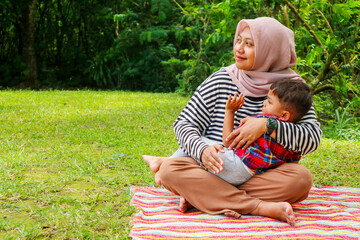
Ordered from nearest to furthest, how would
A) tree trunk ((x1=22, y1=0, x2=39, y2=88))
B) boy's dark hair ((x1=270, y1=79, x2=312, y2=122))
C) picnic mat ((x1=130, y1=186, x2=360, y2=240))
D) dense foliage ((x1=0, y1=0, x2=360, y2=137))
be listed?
picnic mat ((x1=130, y1=186, x2=360, y2=240)) < boy's dark hair ((x1=270, y1=79, x2=312, y2=122)) < dense foliage ((x1=0, y1=0, x2=360, y2=137)) < tree trunk ((x1=22, y1=0, x2=39, y2=88))

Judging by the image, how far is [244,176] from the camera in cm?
262

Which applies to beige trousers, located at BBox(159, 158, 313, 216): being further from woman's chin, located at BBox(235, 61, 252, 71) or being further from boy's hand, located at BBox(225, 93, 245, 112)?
woman's chin, located at BBox(235, 61, 252, 71)

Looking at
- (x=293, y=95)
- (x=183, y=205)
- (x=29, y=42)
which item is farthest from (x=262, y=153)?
(x=29, y=42)

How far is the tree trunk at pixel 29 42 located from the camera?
11055 millimetres

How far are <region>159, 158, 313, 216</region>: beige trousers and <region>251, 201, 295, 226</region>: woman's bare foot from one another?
41 millimetres

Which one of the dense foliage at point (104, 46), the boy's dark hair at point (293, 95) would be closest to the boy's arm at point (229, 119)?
the boy's dark hair at point (293, 95)

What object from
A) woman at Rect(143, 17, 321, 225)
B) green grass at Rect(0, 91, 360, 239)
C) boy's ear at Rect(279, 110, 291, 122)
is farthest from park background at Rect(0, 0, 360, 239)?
boy's ear at Rect(279, 110, 291, 122)

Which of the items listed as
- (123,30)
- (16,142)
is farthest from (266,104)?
(123,30)

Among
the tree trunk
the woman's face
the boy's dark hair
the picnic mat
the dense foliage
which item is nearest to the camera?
the picnic mat

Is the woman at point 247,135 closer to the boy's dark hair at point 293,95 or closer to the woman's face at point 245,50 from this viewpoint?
the woman's face at point 245,50

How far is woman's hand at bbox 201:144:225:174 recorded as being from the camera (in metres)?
2.46

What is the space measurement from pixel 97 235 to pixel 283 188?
1187mm

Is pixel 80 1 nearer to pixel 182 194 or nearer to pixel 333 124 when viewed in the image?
pixel 333 124

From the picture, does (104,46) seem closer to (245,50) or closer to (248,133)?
(245,50)
